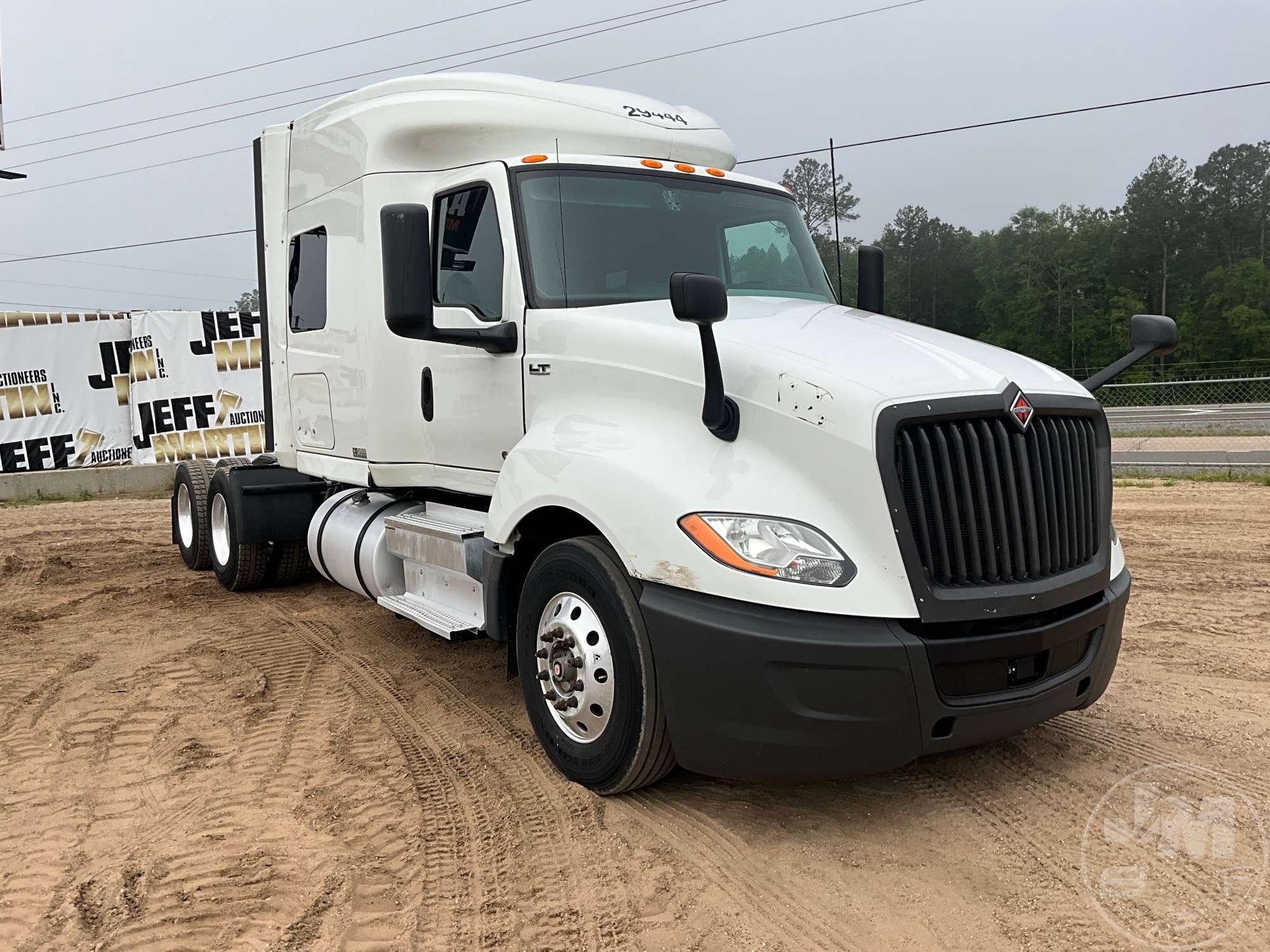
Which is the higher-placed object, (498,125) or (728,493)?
(498,125)

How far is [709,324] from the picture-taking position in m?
3.56

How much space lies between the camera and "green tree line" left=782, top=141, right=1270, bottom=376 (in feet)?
168

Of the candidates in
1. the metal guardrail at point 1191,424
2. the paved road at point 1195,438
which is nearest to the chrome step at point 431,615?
the metal guardrail at point 1191,424

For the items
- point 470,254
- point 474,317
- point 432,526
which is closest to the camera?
Answer: point 474,317

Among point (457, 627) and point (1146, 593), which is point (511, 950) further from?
point (1146, 593)

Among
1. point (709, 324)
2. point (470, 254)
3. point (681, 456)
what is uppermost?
point (470, 254)

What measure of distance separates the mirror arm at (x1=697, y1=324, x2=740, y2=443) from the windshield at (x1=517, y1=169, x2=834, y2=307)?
1.15m

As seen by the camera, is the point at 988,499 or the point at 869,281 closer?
the point at 988,499

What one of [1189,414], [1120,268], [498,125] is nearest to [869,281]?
[498,125]

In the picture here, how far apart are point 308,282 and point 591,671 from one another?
4075 mm

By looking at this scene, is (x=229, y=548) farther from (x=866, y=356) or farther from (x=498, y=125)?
(x=866, y=356)

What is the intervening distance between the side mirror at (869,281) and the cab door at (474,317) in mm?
2242

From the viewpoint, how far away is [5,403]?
1570cm

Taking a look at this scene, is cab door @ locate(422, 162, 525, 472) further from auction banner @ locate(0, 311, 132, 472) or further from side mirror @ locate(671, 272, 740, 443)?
auction banner @ locate(0, 311, 132, 472)
